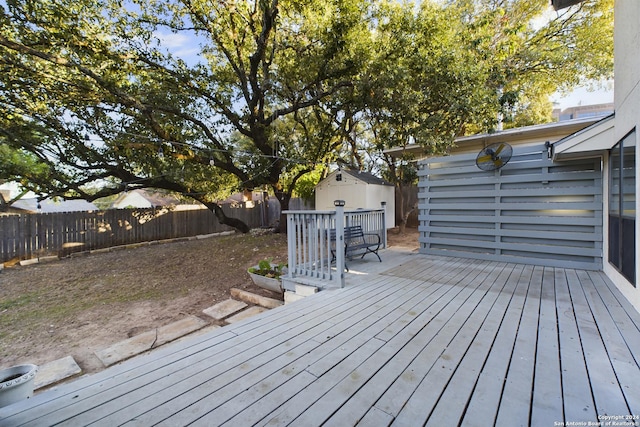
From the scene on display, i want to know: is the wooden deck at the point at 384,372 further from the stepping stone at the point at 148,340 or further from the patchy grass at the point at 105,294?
the patchy grass at the point at 105,294

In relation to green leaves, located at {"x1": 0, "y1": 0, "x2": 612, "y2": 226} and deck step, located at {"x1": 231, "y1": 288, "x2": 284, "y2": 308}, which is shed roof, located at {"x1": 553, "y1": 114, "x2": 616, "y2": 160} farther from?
deck step, located at {"x1": 231, "y1": 288, "x2": 284, "y2": 308}

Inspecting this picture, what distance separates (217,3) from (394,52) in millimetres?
4703

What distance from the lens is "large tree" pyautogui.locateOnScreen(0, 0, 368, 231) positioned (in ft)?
20.4

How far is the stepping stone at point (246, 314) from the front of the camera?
3906 mm

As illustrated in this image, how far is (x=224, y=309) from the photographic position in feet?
14.0

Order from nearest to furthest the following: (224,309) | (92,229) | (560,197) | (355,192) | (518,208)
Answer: (224,309) → (560,197) → (518,208) → (92,229) → (355,192)

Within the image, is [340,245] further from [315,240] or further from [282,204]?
[282,204]

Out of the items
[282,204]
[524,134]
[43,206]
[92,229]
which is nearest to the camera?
[524,134]

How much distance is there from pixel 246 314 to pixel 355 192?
6625 millimetres

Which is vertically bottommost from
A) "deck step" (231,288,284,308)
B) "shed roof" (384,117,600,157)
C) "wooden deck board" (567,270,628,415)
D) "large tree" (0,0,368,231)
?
"deck step" (231,288,284,308)

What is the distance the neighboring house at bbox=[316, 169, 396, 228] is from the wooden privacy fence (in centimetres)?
525

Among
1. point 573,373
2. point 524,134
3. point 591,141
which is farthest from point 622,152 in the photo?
point 524,134

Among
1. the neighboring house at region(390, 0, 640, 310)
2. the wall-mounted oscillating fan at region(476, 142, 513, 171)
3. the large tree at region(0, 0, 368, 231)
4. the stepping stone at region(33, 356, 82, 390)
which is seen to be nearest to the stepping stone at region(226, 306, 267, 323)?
the stepping stone at region(33, 356, 82, 390)

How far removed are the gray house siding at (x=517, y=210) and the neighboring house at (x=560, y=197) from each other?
0.5 inches
